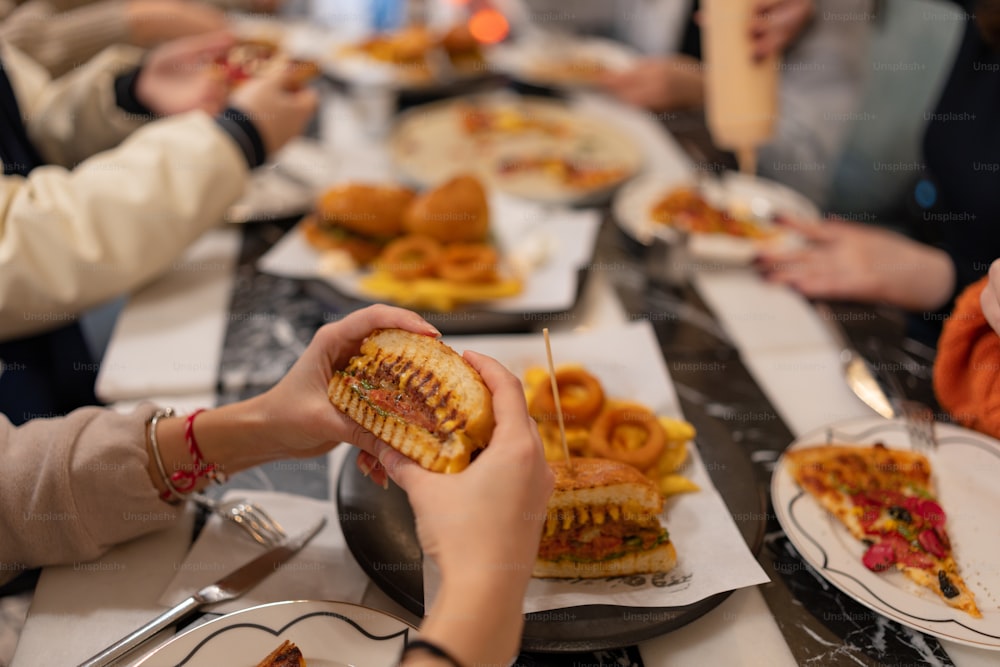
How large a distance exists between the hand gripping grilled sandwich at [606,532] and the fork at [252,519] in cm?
51

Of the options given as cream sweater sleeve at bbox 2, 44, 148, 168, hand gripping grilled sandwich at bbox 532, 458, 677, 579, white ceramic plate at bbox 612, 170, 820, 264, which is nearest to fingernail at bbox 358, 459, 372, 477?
hand gripping grilled sandwich at bbox 532, 458, 677, 579

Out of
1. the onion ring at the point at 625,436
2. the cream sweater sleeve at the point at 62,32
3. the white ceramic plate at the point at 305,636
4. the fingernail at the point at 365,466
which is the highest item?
the cream sweater sleeve at the point at 62,32

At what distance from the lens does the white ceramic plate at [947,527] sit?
1.21 metres

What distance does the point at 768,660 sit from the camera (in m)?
1.21

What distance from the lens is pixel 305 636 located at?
1.13 m

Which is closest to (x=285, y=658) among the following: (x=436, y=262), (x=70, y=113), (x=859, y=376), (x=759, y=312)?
(x=436, y=262)

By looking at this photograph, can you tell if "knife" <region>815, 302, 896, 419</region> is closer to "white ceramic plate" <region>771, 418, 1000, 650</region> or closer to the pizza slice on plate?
"white ceramic plate" <region>771, 418, 1000, 650</region>

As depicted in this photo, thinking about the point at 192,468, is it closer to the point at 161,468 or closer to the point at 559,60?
the point at 161,468

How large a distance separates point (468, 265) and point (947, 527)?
139 cm

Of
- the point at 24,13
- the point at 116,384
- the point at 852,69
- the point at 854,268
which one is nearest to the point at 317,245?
the point at 116,384

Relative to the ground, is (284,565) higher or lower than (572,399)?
lower

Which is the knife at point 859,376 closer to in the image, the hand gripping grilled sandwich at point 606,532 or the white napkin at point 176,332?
the hand gripping grilled sandwich at point 606,532

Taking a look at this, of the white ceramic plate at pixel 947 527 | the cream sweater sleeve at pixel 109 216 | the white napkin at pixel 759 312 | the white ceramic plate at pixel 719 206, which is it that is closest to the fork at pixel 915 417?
the white ceramic plate at pixel 947 527

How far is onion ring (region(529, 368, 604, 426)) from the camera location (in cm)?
155
